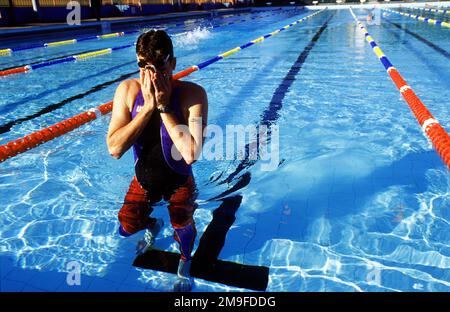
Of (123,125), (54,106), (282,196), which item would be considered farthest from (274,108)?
(123,125)

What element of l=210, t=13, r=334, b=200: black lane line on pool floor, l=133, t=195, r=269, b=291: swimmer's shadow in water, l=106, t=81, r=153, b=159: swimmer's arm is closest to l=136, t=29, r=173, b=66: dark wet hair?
l=106, t=81, r=153, b=159: swimmer's arm

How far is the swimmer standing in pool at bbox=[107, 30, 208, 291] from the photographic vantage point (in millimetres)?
1780

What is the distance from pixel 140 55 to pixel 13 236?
1760mm

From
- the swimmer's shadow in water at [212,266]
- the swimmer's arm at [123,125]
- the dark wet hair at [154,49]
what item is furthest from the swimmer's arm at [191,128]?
the swimmer's shadow in water at [212,266]

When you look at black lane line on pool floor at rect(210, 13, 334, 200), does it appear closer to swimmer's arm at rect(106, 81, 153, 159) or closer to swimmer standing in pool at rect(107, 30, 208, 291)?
swimmer standing in pool at rect(107, 30, 208, 291)

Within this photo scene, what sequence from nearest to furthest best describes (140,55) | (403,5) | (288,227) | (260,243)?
(140,55) < (260,243) < (288,227) < (403,5)

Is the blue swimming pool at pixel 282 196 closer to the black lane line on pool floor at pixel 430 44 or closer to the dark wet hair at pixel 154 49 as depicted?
the dark wet hair at pixel 154 49

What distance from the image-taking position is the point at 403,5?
30453mm

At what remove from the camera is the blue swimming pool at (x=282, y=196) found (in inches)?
90.1

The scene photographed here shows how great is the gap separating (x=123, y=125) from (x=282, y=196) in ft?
5.51

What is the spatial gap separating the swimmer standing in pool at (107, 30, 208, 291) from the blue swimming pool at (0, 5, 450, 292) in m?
0.39

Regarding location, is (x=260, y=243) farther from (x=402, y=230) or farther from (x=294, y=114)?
(x=294, y=114)

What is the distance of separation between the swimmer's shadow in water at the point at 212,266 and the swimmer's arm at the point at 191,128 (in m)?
0.76
